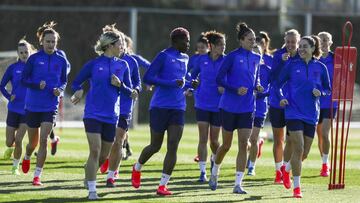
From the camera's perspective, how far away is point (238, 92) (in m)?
16.3

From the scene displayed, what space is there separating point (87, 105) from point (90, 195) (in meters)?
1.16

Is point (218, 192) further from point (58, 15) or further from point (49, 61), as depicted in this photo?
point (58, 15)

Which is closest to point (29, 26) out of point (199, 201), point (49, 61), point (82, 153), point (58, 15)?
point (58, 15)

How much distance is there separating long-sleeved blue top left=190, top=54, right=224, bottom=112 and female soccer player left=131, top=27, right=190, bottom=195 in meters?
2.23

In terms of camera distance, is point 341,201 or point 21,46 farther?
point 21,46

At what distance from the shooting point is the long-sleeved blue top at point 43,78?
17156 millimetres

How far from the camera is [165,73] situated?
16203 millimetres

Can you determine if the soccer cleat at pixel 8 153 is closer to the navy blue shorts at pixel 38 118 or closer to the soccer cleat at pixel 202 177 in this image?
the navy blue shorts at pixel 38 118

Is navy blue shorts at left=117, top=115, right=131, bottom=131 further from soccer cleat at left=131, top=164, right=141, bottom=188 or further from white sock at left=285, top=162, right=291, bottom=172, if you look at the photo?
white sock at left=285, top=162, right=291, bottom=172

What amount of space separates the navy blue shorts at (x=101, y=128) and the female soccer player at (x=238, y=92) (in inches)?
73.7

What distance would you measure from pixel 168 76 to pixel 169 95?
261mm

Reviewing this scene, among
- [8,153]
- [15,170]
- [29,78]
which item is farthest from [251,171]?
[8,153]

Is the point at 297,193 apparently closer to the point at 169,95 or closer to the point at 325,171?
the point at 169,95

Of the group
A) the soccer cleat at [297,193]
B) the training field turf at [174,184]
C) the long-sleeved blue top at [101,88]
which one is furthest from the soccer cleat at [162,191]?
the soccer cleat at [297,193]
